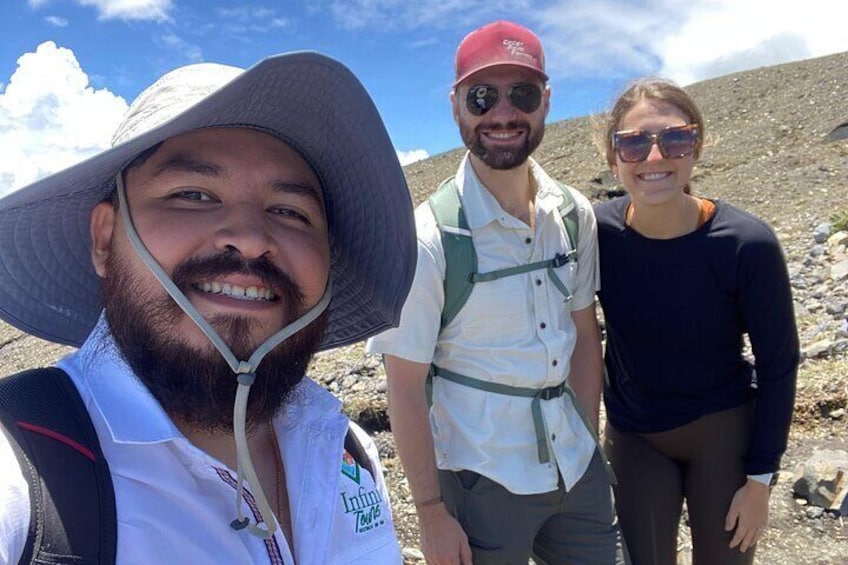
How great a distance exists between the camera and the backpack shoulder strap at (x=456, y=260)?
2.87 m

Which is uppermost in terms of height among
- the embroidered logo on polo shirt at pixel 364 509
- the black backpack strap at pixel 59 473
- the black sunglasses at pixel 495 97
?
the black sunglasses at pixel 495 97

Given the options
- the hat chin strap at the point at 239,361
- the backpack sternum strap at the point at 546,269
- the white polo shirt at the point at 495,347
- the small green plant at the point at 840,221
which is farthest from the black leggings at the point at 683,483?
the small green plant at the point at 840,221

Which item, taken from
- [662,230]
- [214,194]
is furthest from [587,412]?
[214,194]

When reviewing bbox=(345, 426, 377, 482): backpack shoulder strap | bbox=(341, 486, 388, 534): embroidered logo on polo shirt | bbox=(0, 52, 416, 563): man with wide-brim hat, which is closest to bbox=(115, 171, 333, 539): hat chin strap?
bbox=(0, 52, 416, 563): man with wide-brim hat

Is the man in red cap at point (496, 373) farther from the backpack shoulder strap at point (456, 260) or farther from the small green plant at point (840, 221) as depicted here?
the small green plant at point (840, 221)

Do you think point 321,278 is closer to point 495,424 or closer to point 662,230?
point 495,424

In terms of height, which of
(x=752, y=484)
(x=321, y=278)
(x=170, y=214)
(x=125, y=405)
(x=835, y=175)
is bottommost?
(x=752, y=484)

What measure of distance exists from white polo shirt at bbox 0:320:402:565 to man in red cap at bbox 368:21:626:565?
38.2 inches

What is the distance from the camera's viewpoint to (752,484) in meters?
3.01

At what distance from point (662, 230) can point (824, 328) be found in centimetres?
541

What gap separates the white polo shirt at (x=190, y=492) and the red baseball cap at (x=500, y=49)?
74.5 inches

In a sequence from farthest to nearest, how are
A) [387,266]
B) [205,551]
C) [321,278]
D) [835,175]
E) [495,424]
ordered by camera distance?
[835,175]
[495,424]
[387,266]
[321,278]
[205,551]

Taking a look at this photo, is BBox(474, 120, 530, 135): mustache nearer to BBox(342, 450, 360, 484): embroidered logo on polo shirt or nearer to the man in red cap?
the man in red cap

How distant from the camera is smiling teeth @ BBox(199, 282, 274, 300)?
1.69m
